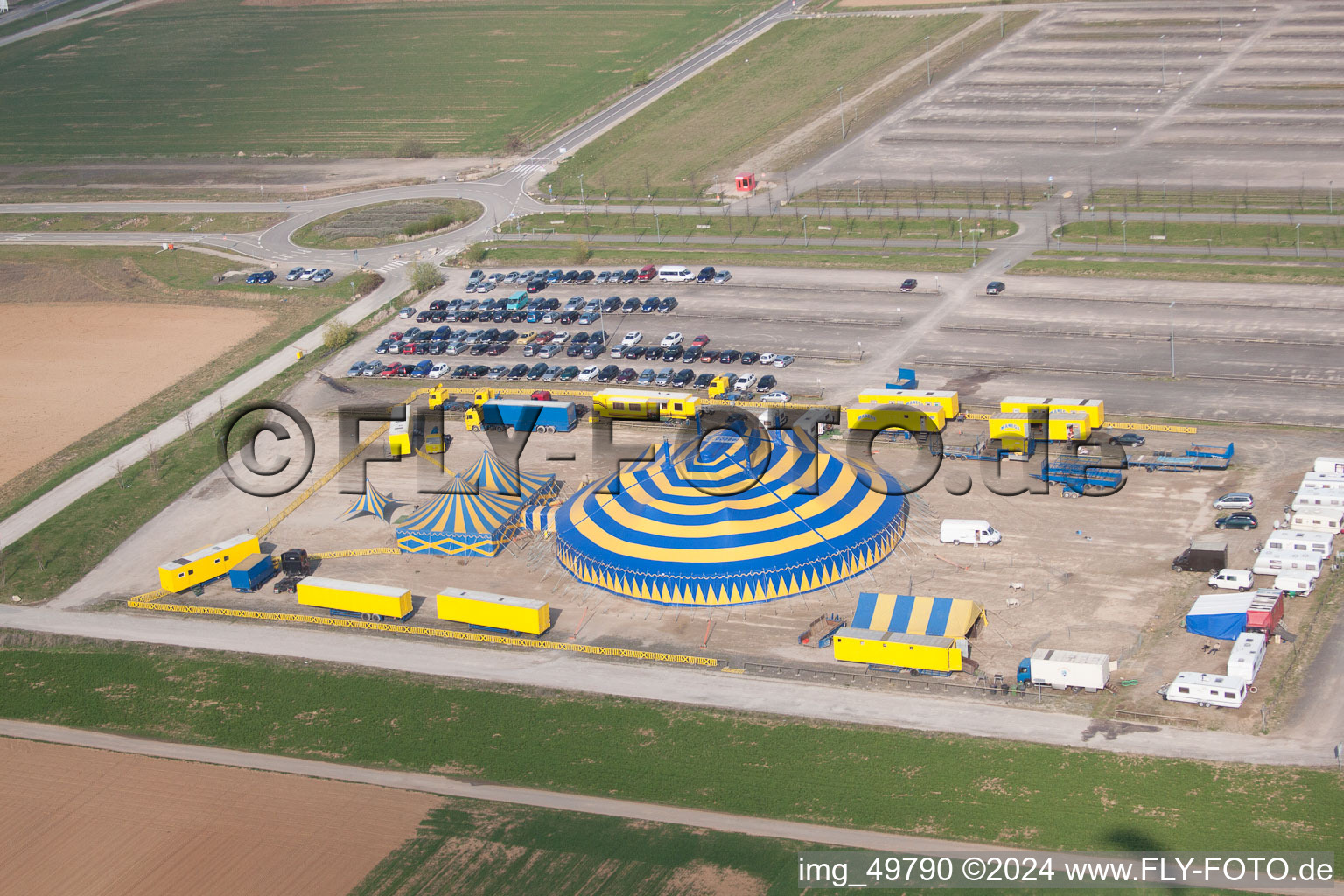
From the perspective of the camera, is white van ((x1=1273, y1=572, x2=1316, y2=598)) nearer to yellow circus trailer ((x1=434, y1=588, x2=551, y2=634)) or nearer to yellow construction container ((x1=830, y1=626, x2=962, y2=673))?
yellow construction container ((x1=830, y1=626, x2=962, y2=673))

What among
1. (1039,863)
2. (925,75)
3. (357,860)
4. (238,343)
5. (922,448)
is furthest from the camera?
(925,75)

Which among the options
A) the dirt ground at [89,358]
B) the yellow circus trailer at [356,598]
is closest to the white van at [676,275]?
the dirt ground at [89,358]

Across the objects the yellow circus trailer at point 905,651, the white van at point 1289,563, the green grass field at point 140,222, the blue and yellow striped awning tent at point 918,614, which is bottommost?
the yellow circus trailer at point 905,651

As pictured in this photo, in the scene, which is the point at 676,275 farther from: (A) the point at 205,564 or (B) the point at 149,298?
(A) the point at 205,564

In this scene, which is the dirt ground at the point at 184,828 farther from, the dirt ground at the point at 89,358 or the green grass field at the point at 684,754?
the dirt ground at the point at 89,358

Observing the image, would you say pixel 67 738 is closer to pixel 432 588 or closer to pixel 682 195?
pixel 432 588

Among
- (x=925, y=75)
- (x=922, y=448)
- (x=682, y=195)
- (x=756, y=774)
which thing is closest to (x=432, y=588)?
(x=756, y=774)
